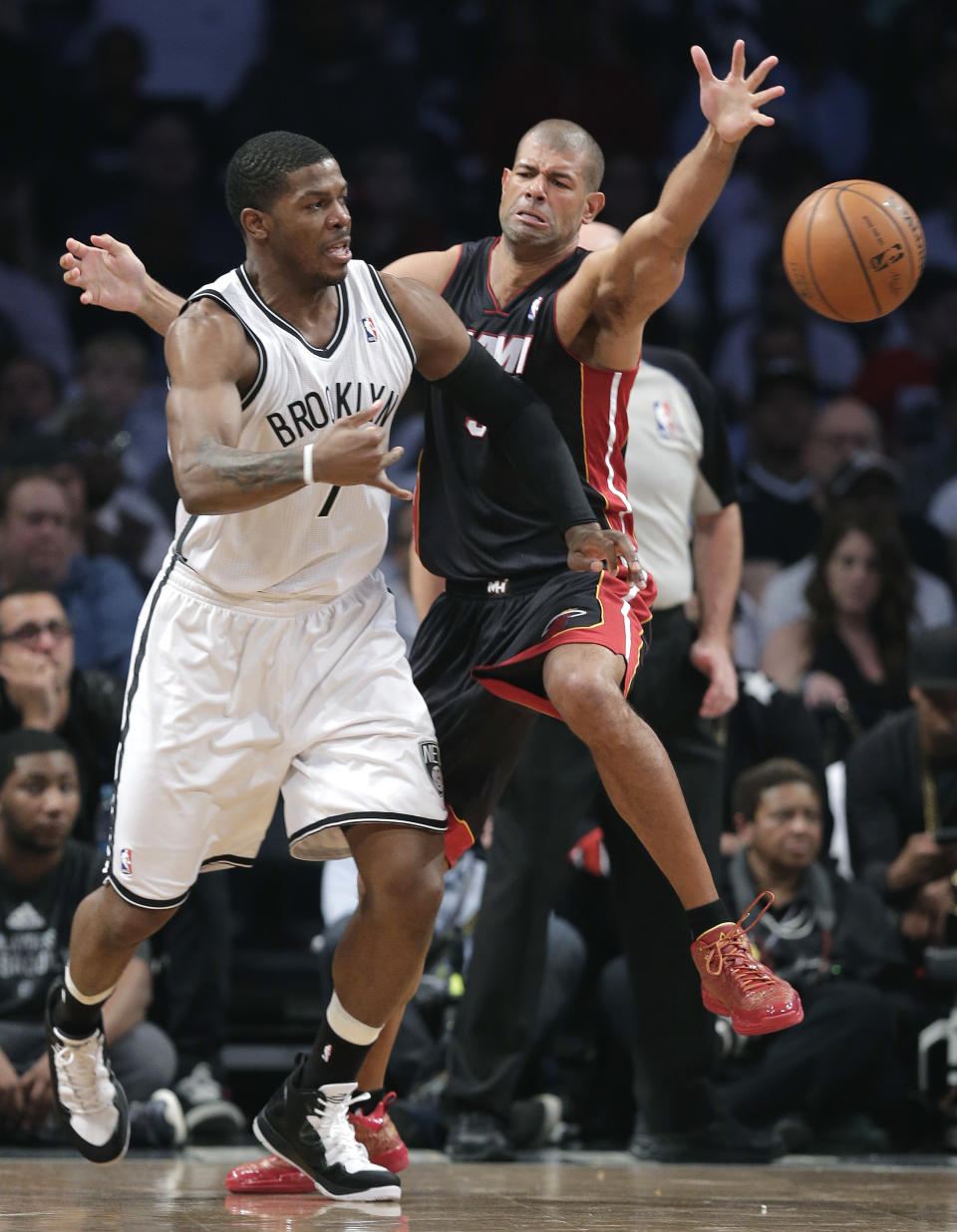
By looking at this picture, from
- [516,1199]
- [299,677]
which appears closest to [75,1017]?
[299,677]

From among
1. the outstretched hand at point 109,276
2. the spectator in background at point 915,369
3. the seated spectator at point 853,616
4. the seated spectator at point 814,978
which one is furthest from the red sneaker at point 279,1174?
the spectator in background at point 915,369

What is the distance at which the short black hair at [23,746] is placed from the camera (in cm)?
606

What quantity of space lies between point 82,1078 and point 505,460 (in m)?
1.83

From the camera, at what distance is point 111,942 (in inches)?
166

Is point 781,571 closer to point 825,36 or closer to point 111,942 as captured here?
point 825,36

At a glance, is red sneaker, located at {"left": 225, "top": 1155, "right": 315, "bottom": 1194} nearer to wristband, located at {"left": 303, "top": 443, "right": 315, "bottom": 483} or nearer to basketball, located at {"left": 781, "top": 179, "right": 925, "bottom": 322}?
wristband, located at {"left": 303, "top": 443, "right": 315, "bottom": 483}

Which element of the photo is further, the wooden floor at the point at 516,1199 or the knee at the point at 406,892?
the knee at the point at 406,892

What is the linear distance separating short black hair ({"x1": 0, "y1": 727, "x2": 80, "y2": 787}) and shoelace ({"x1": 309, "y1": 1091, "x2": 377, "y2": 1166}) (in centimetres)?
221

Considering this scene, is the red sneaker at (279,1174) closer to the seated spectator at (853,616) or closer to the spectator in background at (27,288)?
the seated spectator at (853,616)

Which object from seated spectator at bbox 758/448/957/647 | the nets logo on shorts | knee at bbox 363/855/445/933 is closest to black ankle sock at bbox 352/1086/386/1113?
knee at bbox 363/855/445/933

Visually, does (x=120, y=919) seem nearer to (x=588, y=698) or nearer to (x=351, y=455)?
(x=588, y=698)

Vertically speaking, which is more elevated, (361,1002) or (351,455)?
(351,455)

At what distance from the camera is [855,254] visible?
15.2ft

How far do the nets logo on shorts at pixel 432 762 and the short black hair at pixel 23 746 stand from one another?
2.21 m
